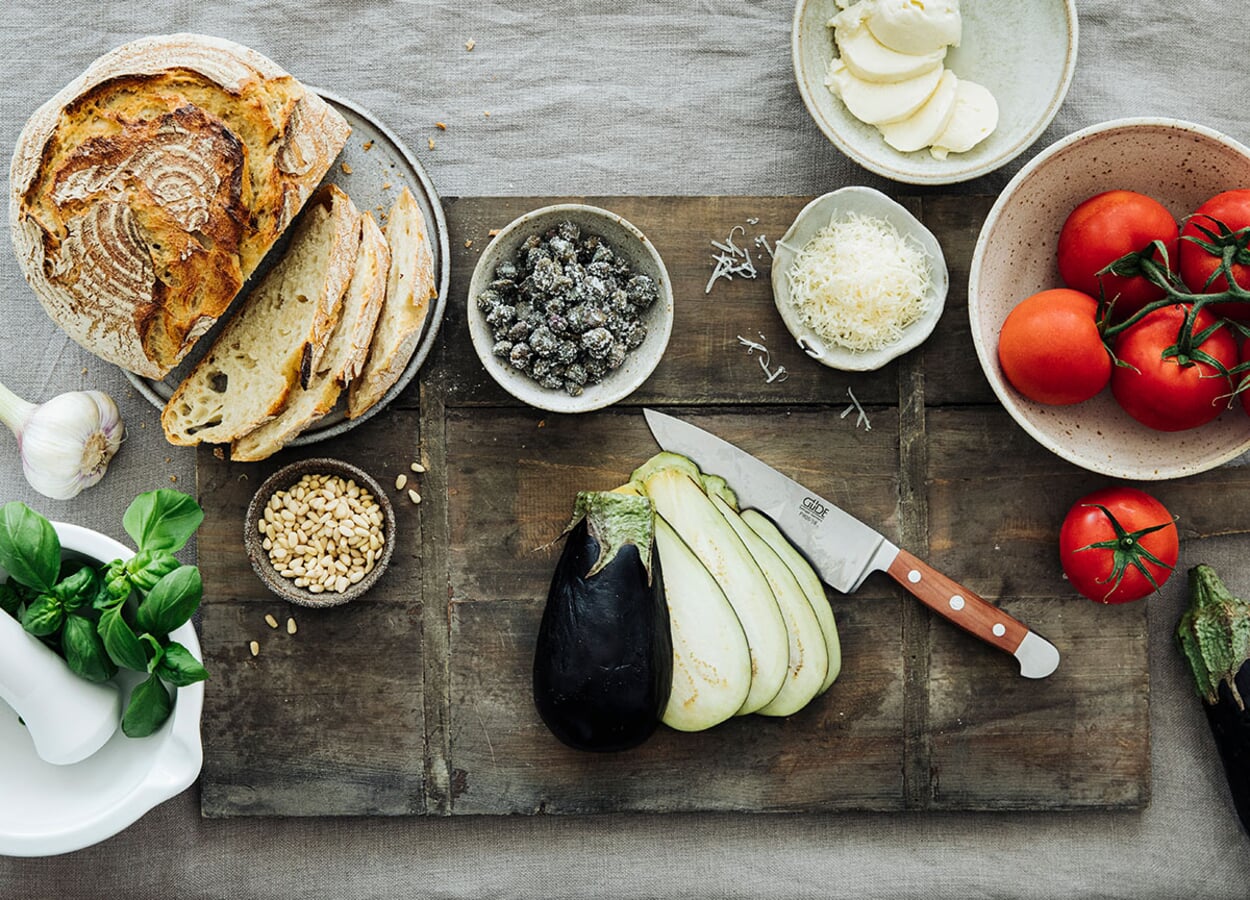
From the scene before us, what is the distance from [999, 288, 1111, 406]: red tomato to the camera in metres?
1.48

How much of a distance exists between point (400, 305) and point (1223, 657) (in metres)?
1.48

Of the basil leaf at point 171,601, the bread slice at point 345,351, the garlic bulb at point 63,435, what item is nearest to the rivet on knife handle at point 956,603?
the bread slice at point 345,351

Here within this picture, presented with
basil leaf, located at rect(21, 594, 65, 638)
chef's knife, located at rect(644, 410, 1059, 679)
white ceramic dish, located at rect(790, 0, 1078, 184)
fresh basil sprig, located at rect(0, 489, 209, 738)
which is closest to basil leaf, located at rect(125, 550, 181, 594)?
fresh basil sprig, located at rect(0, 489, 209, 738)

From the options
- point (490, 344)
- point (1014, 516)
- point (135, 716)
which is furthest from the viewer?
point (1014, 516)

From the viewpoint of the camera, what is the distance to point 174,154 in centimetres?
142

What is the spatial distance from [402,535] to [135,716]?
19.0 inches

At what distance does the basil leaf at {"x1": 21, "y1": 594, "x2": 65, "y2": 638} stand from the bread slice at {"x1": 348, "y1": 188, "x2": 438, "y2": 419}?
48 cm

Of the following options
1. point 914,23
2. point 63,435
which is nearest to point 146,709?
point 63,435

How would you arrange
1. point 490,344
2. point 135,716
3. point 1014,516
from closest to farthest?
point 135,716 → point 490,344 → point 1014,516

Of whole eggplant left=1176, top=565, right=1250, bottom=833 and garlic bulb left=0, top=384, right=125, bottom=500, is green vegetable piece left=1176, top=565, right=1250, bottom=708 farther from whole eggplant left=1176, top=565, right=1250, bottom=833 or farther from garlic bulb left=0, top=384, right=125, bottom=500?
garlic bulb left=0, top=384, right=125, bottom=500

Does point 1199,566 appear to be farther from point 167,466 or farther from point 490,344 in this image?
point 167,466

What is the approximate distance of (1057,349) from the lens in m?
1.48

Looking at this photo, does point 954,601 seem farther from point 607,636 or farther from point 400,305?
point 400,305

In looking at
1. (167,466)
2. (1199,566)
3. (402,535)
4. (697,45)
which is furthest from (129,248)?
(1199,566)
